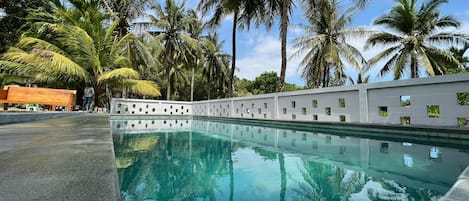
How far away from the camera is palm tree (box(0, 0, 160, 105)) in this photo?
328 inches

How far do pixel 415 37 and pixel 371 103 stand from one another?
837 cm

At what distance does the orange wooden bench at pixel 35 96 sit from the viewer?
712cm

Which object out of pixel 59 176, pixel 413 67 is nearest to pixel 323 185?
pixel 59 176

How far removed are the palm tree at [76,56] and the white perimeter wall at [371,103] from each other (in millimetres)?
5450

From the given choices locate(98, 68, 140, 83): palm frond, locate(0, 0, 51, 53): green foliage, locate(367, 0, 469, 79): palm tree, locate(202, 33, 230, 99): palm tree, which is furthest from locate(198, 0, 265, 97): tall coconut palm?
locate(0, 0, 51, 53): green foliage

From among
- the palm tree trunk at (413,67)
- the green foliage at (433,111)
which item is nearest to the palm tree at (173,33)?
the palm tree trunk at (413,67)

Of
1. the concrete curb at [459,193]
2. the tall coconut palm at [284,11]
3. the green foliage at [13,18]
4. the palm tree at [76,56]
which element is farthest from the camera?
the green foliage at [13,18]

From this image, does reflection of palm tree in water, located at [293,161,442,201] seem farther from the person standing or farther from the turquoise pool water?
the person standing

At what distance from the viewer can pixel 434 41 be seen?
10.8 meters

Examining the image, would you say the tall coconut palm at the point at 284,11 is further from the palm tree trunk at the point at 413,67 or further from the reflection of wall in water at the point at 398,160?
the reflection of wall in water at the point at 398,160

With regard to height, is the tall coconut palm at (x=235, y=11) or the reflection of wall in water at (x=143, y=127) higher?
the tall coconut palm at (x=235, y=11)

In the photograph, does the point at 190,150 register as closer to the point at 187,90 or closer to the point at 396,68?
the point at 396,68

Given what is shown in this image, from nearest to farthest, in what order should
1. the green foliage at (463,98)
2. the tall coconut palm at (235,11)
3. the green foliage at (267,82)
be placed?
the green foliage at (463,98) < the tall coconut palm at (235,11) < the green foliage at (267,82)

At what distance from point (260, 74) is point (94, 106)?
2817 centimetres
